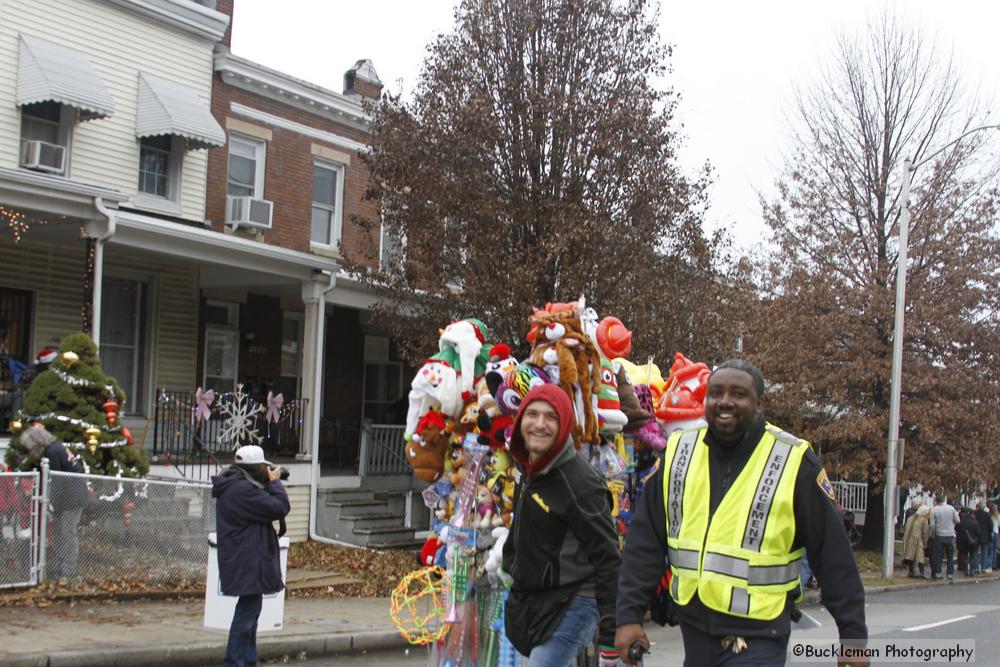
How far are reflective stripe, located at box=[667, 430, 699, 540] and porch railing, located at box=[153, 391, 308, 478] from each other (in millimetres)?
11895

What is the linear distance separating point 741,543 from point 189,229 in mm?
12832

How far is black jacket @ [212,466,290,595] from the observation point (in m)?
7.95

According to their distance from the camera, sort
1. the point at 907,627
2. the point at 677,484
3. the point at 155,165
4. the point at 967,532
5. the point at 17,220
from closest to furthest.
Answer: the point at 677,484 → the point at 907,627 → the point at 17,220 → the point at 155,165 → the point at 967,532

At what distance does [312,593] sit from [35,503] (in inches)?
146

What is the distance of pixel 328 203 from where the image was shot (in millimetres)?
20656

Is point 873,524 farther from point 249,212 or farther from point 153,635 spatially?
point 153,635

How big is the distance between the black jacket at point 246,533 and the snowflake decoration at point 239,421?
8065 mm

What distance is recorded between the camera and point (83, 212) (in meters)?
14.0

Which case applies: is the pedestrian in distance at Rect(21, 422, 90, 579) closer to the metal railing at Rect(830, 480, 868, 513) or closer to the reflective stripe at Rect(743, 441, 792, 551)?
the reflective stripe at Rect(743, 441, 792, 551)

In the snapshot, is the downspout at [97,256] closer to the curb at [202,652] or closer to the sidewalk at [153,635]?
the sidewalk at [153,635]

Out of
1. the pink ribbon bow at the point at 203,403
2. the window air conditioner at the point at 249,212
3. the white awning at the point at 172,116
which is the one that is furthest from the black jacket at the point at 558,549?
the window air conditioner at the point at 249,212

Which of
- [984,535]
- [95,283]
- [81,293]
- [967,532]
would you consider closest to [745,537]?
[95,283]

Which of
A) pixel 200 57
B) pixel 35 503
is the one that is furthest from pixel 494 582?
pixel 200 57

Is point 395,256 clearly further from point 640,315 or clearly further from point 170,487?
point 170,487
